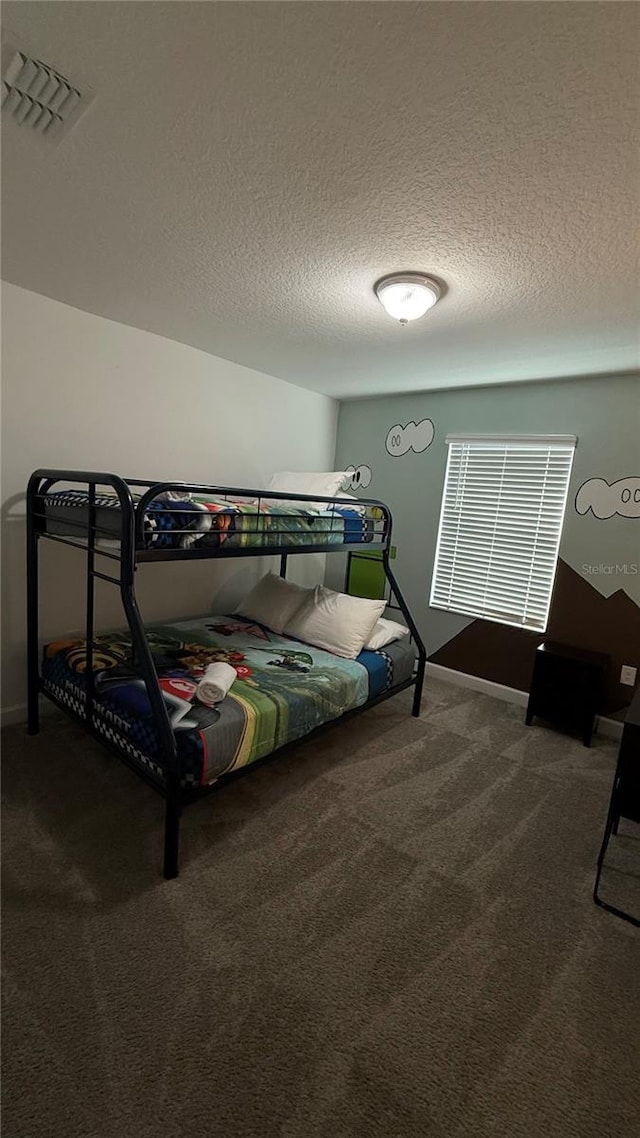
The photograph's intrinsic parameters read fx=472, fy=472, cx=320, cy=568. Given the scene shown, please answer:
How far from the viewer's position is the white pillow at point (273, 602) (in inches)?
129

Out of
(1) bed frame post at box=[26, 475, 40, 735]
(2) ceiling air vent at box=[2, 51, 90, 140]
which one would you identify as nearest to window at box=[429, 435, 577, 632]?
(1) bed frame post at box=[26, 475, 40, 735]

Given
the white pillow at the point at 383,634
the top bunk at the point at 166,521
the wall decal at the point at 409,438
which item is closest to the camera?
the top bunk at the point at 166,521

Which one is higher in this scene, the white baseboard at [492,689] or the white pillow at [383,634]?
the white pillow at [383,634]

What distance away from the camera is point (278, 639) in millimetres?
3104

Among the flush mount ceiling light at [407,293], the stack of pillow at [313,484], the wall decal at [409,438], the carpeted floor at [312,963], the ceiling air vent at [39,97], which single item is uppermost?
the ceiling air vent at [39,97]

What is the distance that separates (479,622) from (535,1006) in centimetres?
254

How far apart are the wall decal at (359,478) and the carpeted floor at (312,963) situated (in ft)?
8.68

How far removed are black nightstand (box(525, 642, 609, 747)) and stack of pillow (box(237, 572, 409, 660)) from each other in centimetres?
92

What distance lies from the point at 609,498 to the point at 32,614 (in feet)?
11.4

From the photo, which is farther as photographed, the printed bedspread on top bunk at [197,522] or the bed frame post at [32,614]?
the bed frame post at [32,614]

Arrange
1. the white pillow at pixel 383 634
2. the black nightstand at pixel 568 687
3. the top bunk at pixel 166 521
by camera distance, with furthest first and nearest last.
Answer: the white pillow at pixel 383 634
the black nightstand at pixel 568 687
the top bunk at pixel 166 521

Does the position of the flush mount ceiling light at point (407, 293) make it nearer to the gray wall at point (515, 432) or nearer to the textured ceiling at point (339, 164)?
the textured ceiling at point (339, 164)

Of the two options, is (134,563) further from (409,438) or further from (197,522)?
(409,438)

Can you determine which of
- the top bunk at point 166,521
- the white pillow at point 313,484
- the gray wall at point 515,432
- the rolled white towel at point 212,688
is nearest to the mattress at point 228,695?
the rolled white towel at point 212,688
